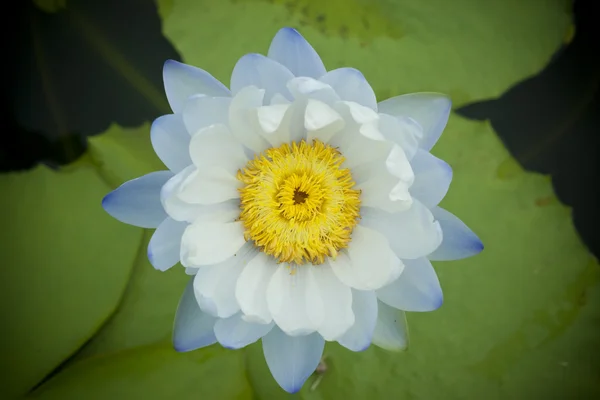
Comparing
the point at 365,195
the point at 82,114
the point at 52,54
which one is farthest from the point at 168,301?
the point at 52,54

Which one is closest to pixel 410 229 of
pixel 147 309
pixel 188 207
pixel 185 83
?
pixel 188 207

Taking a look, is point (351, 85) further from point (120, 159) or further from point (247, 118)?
point (120, 159)

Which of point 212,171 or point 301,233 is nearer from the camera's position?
point 212,171

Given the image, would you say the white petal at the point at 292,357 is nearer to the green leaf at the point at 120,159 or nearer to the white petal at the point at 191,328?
the white petal at the point at 191,328

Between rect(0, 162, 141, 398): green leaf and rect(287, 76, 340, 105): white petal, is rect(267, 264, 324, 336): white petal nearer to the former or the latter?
rect(287, 76, 340, 105): white petal

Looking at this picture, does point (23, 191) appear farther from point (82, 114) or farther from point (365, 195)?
point (365, 195)

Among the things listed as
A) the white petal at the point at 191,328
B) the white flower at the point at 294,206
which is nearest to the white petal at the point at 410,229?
the white flower at the point at 294,206

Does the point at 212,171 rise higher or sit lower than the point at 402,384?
higher
